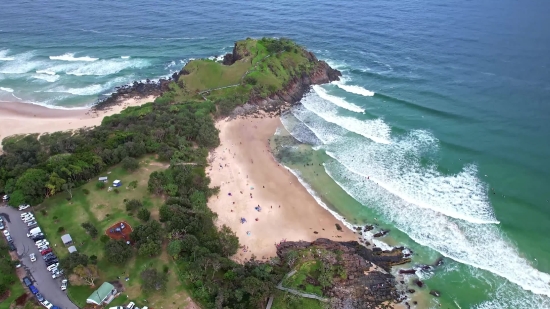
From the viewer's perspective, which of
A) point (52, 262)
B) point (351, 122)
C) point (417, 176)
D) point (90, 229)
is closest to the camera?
point (52, 262)

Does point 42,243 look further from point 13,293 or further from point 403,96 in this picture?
point 403,96

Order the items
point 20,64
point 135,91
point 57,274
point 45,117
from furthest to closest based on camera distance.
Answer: point 20,64 < point 135,91 < point 45,117 < point 57,274

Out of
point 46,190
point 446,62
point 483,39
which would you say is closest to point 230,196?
point 46,190

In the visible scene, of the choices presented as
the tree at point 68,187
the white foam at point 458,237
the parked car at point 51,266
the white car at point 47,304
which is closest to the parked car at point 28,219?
the tree at point 68,187

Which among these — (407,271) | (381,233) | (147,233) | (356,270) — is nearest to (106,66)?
(147,233)

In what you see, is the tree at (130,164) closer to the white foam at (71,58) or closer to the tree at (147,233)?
the tree at (147,233)

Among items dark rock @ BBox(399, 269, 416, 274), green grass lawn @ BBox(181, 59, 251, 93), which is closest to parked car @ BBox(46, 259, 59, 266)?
dark rock @ BBox(399, 269, 416, 274)

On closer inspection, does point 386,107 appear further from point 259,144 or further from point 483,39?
point 483,39
